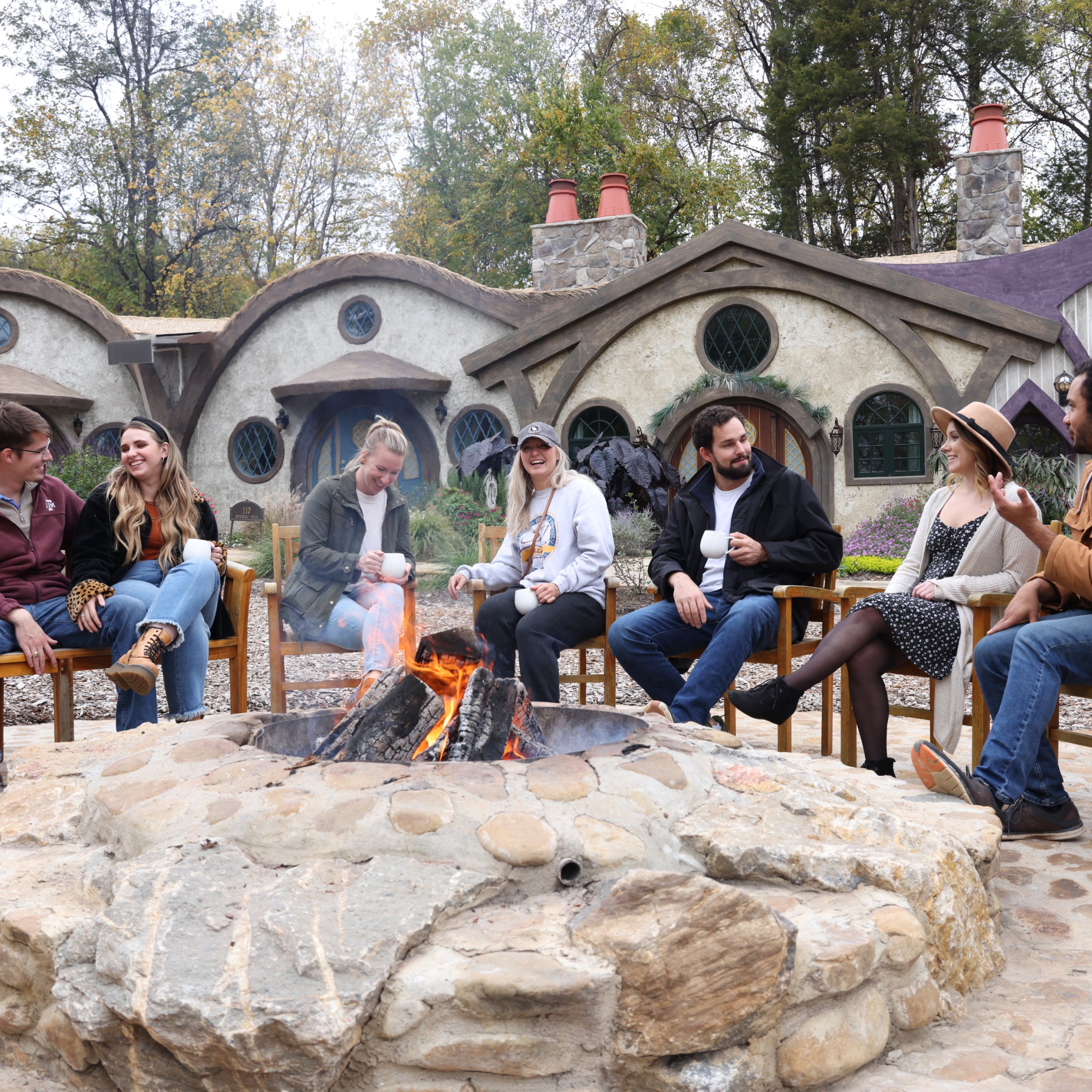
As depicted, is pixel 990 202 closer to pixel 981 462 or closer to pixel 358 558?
pixel 981 462

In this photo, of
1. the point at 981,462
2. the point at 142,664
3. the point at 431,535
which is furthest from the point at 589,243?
the point at 142,664

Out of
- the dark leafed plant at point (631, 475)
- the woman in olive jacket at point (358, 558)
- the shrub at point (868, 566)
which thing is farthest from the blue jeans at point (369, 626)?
the shrub at point (868, 566)

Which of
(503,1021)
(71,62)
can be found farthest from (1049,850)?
(71,62)

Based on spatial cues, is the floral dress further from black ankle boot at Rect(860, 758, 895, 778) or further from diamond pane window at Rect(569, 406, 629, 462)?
diamond pane window at Rect(569, 406, 629, 462)

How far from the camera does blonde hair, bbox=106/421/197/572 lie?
3.85 m

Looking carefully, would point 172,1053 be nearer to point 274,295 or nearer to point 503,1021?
point 503,1021

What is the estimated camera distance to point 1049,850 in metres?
2.95

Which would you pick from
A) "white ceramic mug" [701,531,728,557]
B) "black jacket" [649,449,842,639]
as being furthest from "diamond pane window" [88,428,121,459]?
"white ceramic mug" [701,531,728,557]

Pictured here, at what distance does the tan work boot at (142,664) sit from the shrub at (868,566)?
7691mm

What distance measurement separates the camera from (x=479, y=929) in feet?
5.92

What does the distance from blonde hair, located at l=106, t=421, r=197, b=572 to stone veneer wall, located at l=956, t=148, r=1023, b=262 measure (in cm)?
1203

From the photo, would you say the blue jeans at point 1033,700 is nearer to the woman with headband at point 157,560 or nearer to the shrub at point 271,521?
the woman with headband at point 157,560

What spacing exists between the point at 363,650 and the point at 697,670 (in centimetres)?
131

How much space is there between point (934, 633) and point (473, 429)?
1075 cm
